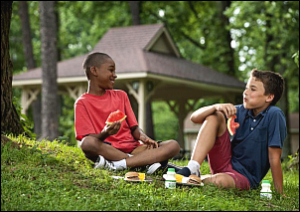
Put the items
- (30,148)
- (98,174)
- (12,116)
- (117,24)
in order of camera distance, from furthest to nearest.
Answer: (117,24)
(12,116)
(30,148)
(98,174)

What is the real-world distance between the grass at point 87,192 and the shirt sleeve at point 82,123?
1.22ft

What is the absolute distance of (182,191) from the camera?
4.54m

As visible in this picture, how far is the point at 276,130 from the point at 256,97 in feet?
1.46

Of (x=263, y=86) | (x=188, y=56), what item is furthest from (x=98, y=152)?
(x=188, y=56)

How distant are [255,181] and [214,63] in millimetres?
16440

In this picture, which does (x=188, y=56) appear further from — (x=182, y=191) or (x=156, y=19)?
(x=182, y=191)

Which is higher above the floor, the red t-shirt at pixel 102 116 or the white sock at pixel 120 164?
the red t-shirt at pixel 102 116

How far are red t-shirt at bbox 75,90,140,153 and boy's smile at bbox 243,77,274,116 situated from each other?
54.6 inches

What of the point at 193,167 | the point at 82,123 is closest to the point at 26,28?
the point at 82,123

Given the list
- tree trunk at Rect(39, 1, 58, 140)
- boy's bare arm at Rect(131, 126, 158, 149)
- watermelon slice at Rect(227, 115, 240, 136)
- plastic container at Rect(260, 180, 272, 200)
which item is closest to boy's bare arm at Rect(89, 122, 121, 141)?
boy's bare arm at Rect(131, 126, 158, 149)

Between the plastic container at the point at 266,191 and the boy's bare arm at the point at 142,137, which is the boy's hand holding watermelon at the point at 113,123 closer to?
the boy's bare arm at the point at 142,137

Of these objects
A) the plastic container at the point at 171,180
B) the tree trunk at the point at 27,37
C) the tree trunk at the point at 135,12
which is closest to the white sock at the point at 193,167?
the plastic container at the point at 171,180

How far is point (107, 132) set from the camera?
500 cm

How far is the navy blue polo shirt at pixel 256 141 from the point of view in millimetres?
5047
